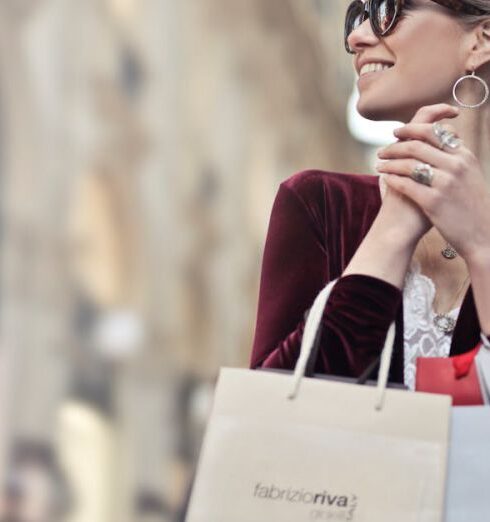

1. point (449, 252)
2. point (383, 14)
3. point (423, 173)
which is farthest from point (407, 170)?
point (383, 14)

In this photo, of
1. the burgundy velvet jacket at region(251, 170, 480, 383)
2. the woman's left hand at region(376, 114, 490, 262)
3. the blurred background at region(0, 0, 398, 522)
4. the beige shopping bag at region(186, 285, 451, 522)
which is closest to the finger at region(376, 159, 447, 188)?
the woman's left hand at region(376, 114, 490, 262)

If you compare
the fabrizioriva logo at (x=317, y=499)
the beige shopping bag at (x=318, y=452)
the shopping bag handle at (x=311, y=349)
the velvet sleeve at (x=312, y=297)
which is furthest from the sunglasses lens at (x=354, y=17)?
the fabrizioriva logo at (x=317, y=499)

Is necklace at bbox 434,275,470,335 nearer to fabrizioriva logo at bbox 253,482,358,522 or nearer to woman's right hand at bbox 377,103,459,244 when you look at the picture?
woman's right hand at bbox 377,103,459,244

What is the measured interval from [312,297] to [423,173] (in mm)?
271

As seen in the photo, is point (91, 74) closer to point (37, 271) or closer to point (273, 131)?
point (37, 271)

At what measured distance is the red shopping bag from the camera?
1.58 metres

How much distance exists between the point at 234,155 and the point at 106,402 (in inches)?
212

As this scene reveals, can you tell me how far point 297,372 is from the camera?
5.02ft

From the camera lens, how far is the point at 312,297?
1.82 meters

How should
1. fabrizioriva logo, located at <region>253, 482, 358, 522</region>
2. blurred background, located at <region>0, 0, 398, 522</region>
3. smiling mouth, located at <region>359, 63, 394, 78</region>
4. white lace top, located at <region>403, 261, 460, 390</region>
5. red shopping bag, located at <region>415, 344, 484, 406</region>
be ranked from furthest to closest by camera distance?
blurred background, located at <region>0, 0, 398, 522</region> → smiling mouth, located at <region>359, 63, 394, 78</region> → white lace top, located at <region>403, 261, 460, 390</region> → red shopping bag, located at <region>415, 344, 484, 406</region> → fabrizioriva logo, located at <region>253, 482, 358, 522</region>

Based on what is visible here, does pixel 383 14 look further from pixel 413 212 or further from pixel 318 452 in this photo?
pixel 318 452

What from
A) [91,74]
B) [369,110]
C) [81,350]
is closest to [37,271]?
[81,350]

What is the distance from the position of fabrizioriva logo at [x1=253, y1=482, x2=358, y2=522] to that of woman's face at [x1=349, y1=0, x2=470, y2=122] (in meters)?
0.60

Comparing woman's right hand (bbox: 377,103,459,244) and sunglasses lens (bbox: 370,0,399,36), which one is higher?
sunglasses lens (bbox: 370,0,399,36)
